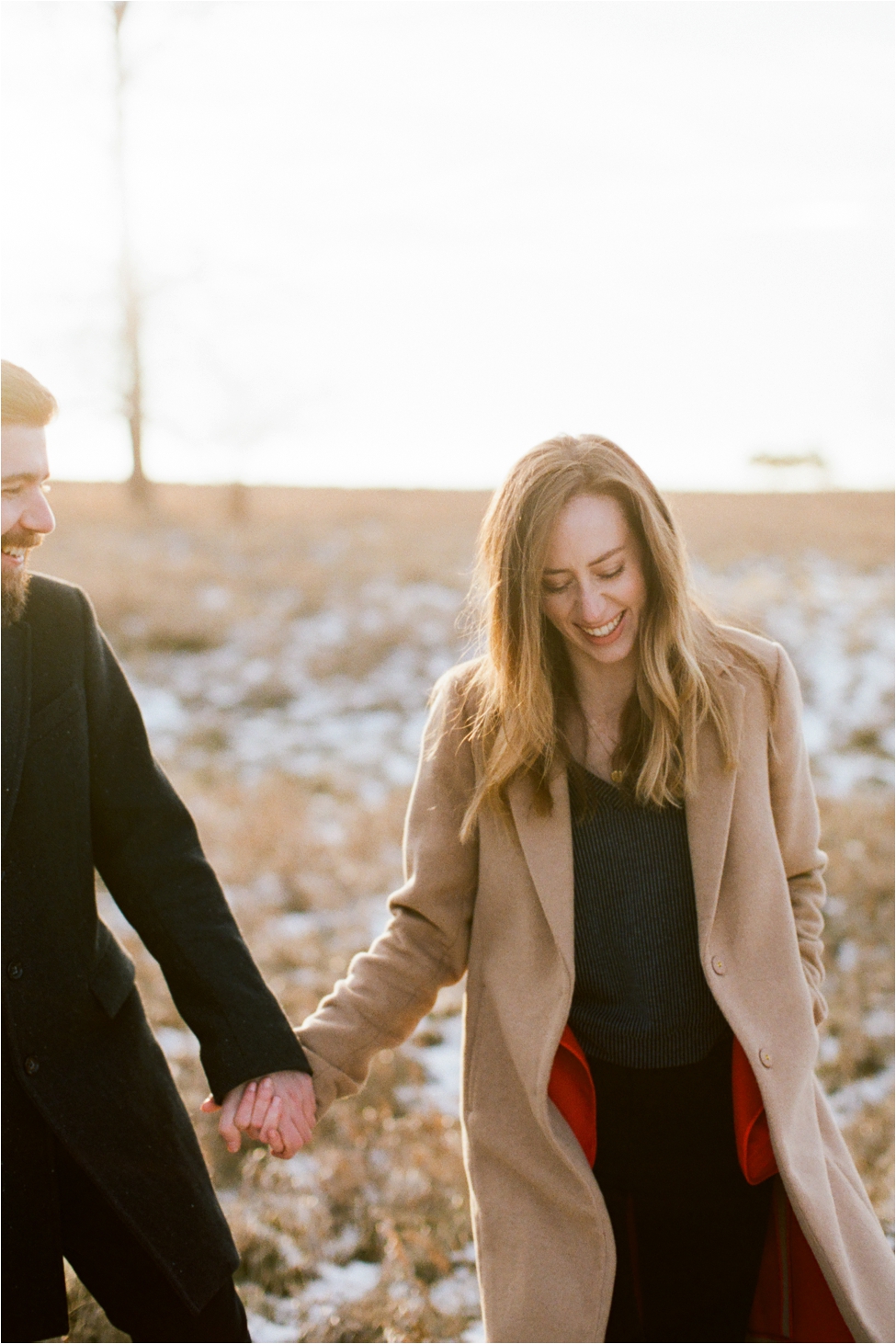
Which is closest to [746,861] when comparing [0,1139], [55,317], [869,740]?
[0,1139]

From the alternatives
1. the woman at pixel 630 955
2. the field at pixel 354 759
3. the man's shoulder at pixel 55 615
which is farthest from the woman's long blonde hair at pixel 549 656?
the man's shoulder at pixel 55 615

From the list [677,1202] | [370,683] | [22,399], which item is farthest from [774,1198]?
[370,683]

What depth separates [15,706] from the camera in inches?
89.9

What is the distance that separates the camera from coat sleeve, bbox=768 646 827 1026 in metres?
2.58

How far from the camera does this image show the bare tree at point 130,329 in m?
17.6

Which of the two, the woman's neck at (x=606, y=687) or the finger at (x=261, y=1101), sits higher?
the woman's neck at (x=606, y=687)

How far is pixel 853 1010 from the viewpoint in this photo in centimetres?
515

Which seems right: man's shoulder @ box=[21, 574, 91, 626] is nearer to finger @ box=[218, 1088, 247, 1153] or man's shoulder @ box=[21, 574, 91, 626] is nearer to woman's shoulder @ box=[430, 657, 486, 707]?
woman's shoulder @ box=[430, 657, 486, 707]

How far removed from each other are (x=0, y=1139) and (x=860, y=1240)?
1804mm

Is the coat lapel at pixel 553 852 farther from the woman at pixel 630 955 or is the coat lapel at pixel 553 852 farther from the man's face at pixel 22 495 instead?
the man's face at pixel 22 495

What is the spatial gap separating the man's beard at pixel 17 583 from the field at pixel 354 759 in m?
1.57

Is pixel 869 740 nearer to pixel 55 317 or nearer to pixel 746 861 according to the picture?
pixel 746 861

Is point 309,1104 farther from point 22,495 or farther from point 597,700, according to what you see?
point 22,495

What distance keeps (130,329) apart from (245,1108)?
60.8 ft
